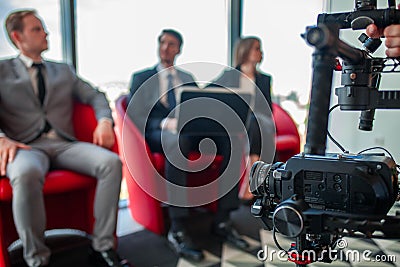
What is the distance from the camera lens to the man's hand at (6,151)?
5.70ft

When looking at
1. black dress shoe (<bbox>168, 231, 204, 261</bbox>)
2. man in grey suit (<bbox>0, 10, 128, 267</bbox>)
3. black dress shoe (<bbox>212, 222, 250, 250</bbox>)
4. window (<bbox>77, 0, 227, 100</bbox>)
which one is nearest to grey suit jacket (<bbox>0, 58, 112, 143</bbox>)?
man in grey suit (<bbox>0, 10, 128, 267</bbox>)

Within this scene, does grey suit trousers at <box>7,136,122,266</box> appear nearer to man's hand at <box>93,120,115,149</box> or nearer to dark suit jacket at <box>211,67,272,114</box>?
man's hand at <box>93,120,115,149</box>

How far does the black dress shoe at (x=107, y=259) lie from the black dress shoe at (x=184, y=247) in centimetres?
31

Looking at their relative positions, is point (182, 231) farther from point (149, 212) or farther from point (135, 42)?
point (135, 42)

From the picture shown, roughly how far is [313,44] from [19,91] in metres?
1.73

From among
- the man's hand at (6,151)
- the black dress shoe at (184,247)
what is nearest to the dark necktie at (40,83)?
the man's hand at (6,151)

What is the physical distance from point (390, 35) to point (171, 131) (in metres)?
1.57

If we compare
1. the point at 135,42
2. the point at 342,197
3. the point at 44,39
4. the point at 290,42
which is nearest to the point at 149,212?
the point at 44,39

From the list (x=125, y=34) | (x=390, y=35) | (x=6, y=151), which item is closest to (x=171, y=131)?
(x=6, y=151)

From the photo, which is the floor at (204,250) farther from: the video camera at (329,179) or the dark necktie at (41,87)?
the video camera at (329,179)

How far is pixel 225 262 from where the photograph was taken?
6.47 feet

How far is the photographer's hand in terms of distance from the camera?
0.88m

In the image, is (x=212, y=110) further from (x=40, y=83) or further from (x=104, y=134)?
(x=40, y=83)

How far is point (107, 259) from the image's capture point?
1840 mm
